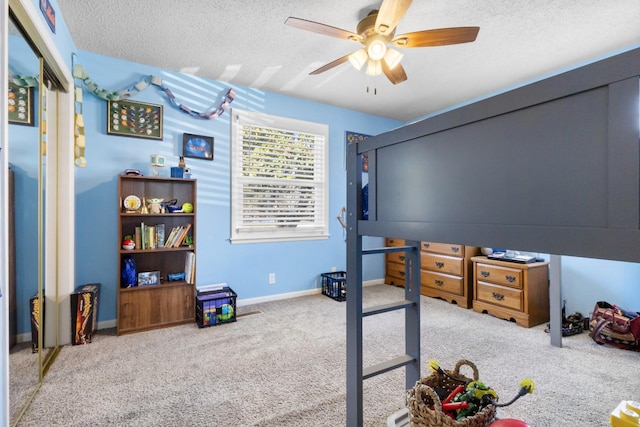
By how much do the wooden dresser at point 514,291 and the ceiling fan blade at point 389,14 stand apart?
241 cm

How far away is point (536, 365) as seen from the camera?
2.08 metres

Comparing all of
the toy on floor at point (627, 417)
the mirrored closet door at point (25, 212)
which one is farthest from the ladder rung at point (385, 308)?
the mirrored closet door at point (25, 212)

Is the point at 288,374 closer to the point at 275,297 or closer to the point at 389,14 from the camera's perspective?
the point at 275,297

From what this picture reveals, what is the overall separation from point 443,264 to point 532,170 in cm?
319

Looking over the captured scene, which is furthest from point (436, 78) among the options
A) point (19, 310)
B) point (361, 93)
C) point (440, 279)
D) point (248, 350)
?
point (19, 310)

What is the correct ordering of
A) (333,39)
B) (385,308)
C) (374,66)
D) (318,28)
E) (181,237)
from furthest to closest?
(181,237) < (333,39) < (374,66) < (318,28) < (385,308)

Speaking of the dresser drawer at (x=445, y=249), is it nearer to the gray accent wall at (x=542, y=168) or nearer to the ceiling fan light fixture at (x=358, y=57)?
the ceiling fan light fixture at (x=358, y=57)

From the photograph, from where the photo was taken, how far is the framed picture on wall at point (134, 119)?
9.25 ft

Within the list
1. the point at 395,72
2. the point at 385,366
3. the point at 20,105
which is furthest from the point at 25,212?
the point at 395,72

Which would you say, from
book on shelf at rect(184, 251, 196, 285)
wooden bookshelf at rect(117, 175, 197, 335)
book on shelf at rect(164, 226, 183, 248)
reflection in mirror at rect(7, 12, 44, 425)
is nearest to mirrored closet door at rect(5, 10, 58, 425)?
reflection in mirror at rect(7, 12, 44, 425)

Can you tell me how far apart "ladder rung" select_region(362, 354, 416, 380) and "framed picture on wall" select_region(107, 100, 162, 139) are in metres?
2.84

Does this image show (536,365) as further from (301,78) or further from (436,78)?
(301,78)

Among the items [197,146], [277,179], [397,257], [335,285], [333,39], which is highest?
[333,39]

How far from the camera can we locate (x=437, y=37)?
1.99 metres
